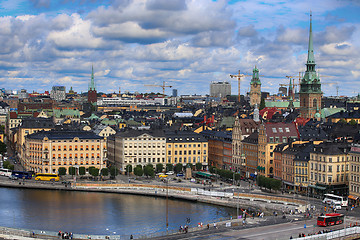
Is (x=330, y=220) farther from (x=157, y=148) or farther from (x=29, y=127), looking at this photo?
(x=29, y=127)

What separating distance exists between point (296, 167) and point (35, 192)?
161ft

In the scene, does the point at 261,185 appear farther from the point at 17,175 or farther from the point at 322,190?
the point at 17,175

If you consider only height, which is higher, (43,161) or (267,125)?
(267,125)

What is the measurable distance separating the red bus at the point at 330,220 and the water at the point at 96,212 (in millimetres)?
18536

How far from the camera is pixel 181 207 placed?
106 metres

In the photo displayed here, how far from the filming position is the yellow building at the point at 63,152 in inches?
5458

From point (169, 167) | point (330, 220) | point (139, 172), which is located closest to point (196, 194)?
point (139, 172)

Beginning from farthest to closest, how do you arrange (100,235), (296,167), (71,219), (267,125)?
(267,125) < (296,167) < (71,219) < (100,235)

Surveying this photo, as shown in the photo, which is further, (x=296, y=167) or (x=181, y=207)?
(x=296, y=167)

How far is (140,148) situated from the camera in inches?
5684

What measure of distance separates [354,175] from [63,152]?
6549 centimetres

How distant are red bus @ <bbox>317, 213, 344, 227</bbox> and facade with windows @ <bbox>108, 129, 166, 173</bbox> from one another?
65.9 m

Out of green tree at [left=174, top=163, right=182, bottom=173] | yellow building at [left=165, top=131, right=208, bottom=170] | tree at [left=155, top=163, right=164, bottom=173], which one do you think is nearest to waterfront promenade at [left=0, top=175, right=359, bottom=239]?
tree at [left=155, top=163, right=164, bottom=173]

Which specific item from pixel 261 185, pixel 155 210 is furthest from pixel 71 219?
pixel 261 185
